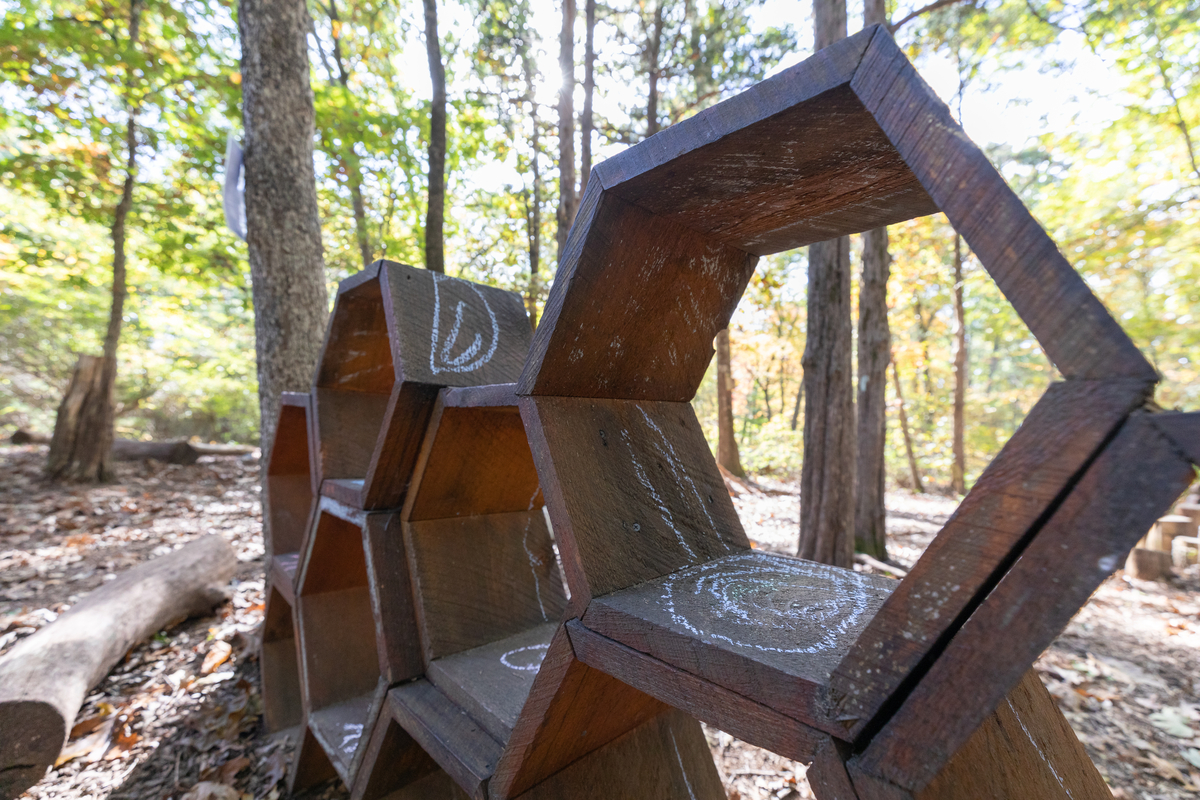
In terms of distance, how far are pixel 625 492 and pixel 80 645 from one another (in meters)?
3.00

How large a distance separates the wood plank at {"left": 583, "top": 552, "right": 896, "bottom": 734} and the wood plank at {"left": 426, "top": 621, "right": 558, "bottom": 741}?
44 cm

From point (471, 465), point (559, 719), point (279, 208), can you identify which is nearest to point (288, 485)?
point (279, 208)

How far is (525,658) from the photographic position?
146 centimetres

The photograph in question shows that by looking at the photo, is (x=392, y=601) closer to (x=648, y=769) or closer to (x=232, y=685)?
(x=648, y=769)

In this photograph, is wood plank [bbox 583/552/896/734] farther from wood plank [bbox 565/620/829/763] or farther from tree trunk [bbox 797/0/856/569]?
tree trunk [bbox 797/0/856/569]

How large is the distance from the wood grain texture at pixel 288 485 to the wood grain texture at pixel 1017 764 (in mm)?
2649

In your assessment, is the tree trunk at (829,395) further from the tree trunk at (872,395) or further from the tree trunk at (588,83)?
the tree trunk at (588,83)

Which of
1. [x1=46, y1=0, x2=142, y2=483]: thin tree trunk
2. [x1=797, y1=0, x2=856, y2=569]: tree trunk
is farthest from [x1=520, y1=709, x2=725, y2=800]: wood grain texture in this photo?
[x1=46, y1=0, x2=142, y2=483]: thin tree trunk

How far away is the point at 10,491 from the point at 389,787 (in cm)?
829

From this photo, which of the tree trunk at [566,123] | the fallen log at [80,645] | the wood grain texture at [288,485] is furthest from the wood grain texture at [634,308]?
the tree trunk at [566,123]

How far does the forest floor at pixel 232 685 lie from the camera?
2.10 m

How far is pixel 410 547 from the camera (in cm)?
150

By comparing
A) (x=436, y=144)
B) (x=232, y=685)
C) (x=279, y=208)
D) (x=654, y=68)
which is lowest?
(x=232, y=685)

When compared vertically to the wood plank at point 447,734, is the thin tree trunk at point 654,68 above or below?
above
